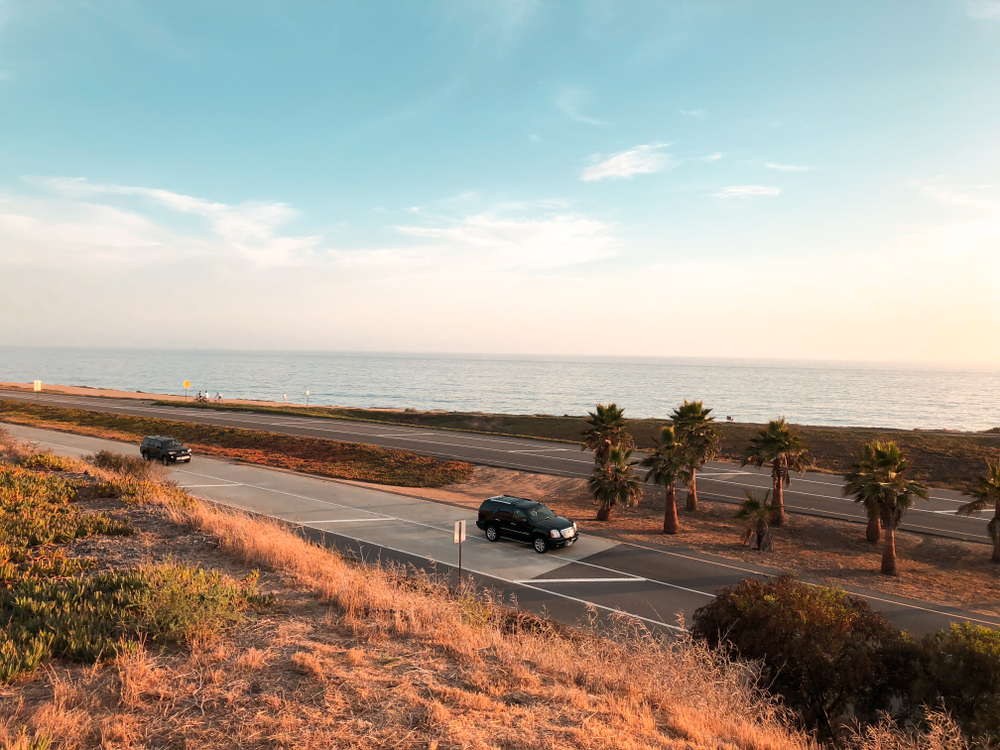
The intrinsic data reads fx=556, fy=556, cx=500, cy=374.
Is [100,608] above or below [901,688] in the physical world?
above

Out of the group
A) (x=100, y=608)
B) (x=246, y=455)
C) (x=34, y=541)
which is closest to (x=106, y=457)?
(x=246, y=455)

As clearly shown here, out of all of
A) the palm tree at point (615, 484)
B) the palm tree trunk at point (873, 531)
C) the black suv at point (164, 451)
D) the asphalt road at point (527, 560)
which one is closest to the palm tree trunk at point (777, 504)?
the palm tree trunk at point (873, 531)

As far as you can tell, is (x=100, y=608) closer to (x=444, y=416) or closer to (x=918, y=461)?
(x=918, y=461)

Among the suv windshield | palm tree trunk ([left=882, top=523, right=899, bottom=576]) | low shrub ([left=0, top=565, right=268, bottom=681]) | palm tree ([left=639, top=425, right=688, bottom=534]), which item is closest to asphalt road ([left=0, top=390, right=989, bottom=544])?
palm tree trunk ([left=882, top=523, right=899, bottom=576])

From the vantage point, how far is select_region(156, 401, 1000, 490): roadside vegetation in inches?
1602

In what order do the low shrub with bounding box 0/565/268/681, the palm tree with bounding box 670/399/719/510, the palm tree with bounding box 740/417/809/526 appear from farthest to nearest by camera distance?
the palm tree with bounding box 670/399/719/510, the palm tree with bounding box 740/417/809/526, the low shrub with bounding box 0/565/268/681

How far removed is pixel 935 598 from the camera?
1958cm

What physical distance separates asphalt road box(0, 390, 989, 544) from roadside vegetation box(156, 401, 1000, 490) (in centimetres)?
322

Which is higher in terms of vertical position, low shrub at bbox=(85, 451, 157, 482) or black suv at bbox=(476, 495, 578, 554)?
low shrub at bbox=(85, 451, 157, 482)

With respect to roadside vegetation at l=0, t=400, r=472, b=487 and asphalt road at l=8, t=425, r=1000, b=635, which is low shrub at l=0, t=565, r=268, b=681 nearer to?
asphalt road at l=8, t=425, r=1000, b=635

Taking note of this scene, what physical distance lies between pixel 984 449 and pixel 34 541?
5607cm

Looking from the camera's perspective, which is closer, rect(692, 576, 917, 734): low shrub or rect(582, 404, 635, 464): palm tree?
rect(692, 576, 917, 734): low shrub

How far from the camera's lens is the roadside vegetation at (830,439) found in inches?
1602

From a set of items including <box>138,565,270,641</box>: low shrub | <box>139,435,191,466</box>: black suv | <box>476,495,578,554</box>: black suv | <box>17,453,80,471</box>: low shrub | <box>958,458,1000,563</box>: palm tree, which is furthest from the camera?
<box>139,435,191,466</box>: black suv
